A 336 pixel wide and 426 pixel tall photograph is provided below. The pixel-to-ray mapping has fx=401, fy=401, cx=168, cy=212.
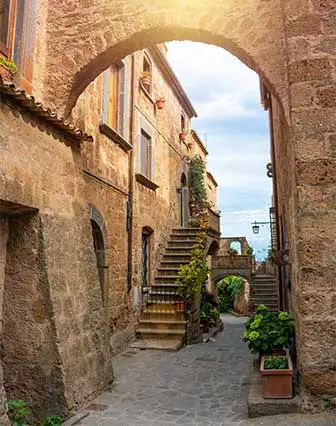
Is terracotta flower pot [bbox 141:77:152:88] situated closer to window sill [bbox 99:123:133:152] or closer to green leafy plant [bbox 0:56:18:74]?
window sill [bbox 99:123:133:152]

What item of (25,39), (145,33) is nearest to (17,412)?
(25,39)

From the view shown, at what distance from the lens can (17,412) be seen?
387cm

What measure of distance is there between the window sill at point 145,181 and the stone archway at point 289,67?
4105 mm

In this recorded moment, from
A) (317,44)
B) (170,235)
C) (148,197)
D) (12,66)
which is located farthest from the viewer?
(170,235)

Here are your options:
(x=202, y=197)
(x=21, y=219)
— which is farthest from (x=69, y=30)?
(x=202, y=197)

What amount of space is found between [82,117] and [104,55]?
1450 millimetres

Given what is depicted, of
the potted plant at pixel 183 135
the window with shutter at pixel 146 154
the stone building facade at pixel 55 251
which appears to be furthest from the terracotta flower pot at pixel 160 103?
the stone building facade at pixel 55 251

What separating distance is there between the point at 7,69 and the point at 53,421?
386 centimetres

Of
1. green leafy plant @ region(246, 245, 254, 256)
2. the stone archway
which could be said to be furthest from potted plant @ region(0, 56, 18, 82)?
green leafy plant @ region(246, 245, 254, 256)

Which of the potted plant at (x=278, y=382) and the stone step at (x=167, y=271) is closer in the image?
the potted plant at (x=278, y=382)

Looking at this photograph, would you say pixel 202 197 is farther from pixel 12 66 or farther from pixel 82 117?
pixel 12 66

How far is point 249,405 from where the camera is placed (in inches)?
159

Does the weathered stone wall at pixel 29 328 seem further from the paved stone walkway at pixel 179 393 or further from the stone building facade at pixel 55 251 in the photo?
the paved stone walkway at pixel 179 393

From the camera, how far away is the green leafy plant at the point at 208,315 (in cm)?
1081
